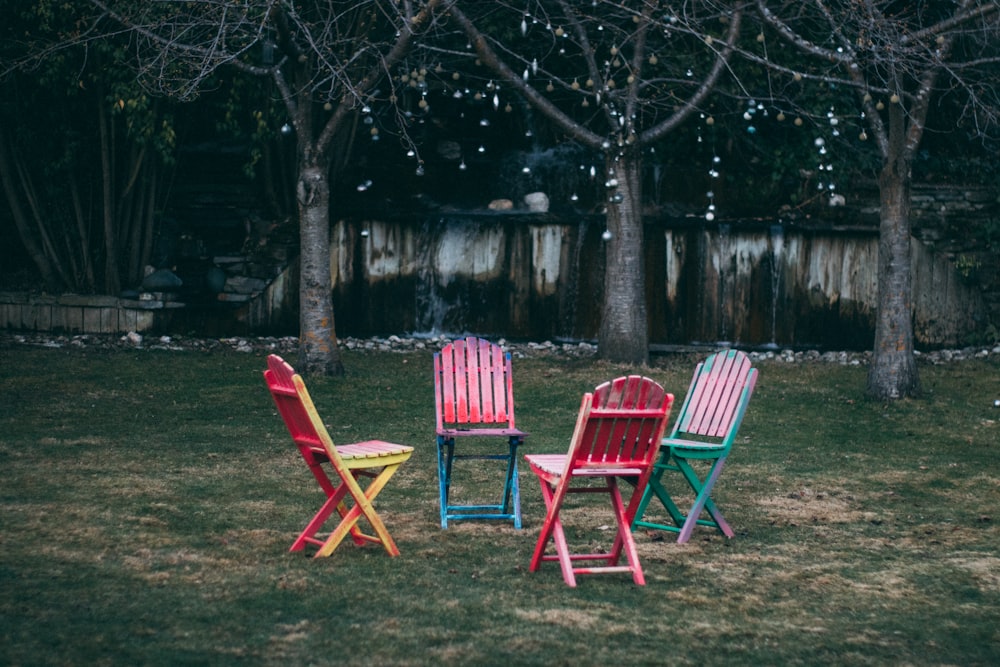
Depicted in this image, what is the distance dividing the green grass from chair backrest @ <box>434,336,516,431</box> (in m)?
0.65

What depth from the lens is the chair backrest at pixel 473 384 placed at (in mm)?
7668

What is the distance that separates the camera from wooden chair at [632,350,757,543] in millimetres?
6898

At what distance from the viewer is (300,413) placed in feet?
20.4

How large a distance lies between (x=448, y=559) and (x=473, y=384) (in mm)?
1593

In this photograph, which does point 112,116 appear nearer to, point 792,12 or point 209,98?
point 209,98

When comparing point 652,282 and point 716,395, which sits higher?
point 652,282

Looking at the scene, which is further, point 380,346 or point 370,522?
point 380,346

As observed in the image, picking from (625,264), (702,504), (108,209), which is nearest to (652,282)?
(625,264)

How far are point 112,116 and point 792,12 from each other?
8663 millimetres

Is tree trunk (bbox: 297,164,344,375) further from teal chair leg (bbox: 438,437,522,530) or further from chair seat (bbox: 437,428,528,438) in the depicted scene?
chair seat (bbox: 437,428,528,438)

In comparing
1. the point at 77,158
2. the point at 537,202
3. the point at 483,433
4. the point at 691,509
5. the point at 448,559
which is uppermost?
the point at 77,158

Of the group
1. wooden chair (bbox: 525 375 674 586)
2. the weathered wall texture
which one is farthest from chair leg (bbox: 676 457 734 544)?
the weathered wall texture

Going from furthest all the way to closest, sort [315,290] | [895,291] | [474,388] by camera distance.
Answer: [315,290], [895,291], [474,388]

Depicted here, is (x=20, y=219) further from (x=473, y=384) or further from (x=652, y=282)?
(x=473, y=384)
